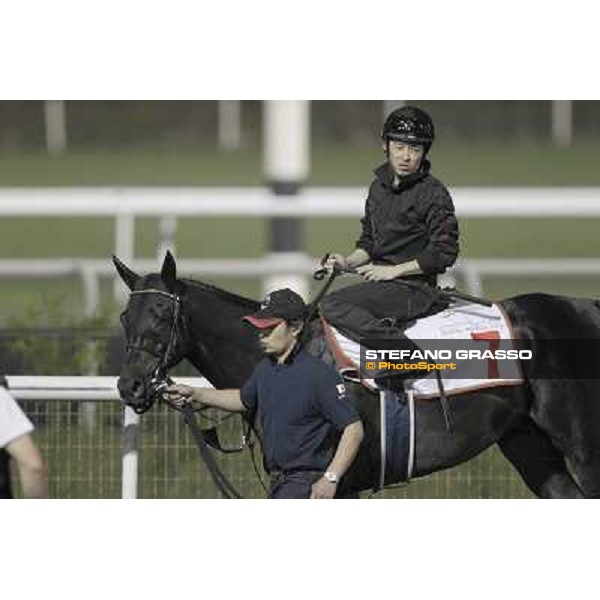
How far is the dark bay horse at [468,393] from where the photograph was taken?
6.09 metres

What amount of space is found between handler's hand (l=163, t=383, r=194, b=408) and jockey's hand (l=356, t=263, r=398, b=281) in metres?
0.69

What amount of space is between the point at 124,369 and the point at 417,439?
39.6 inches

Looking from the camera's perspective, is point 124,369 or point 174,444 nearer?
point 124,369

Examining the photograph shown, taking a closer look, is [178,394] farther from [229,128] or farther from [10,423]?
[229,128]

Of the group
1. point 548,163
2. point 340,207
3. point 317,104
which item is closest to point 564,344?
point 340,207

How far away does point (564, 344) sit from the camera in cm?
631

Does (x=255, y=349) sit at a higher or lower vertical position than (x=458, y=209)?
lower

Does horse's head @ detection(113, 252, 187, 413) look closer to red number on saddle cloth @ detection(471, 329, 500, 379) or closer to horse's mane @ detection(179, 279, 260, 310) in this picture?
horse's mane @ detection(179, 279, 260, 310)

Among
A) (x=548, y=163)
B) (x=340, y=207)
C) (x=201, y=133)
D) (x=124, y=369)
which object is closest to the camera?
(x=124, y=369)

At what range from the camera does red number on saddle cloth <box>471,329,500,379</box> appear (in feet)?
20.3

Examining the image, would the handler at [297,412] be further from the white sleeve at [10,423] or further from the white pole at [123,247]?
the white pole at [123,247]

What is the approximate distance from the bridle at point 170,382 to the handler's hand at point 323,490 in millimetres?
436

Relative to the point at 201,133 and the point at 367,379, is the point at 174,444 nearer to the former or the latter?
the point at 367,379

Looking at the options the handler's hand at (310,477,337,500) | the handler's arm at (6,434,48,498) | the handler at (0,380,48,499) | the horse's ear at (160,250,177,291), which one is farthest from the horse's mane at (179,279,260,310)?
the handler's arm at (6,434,48,498)
